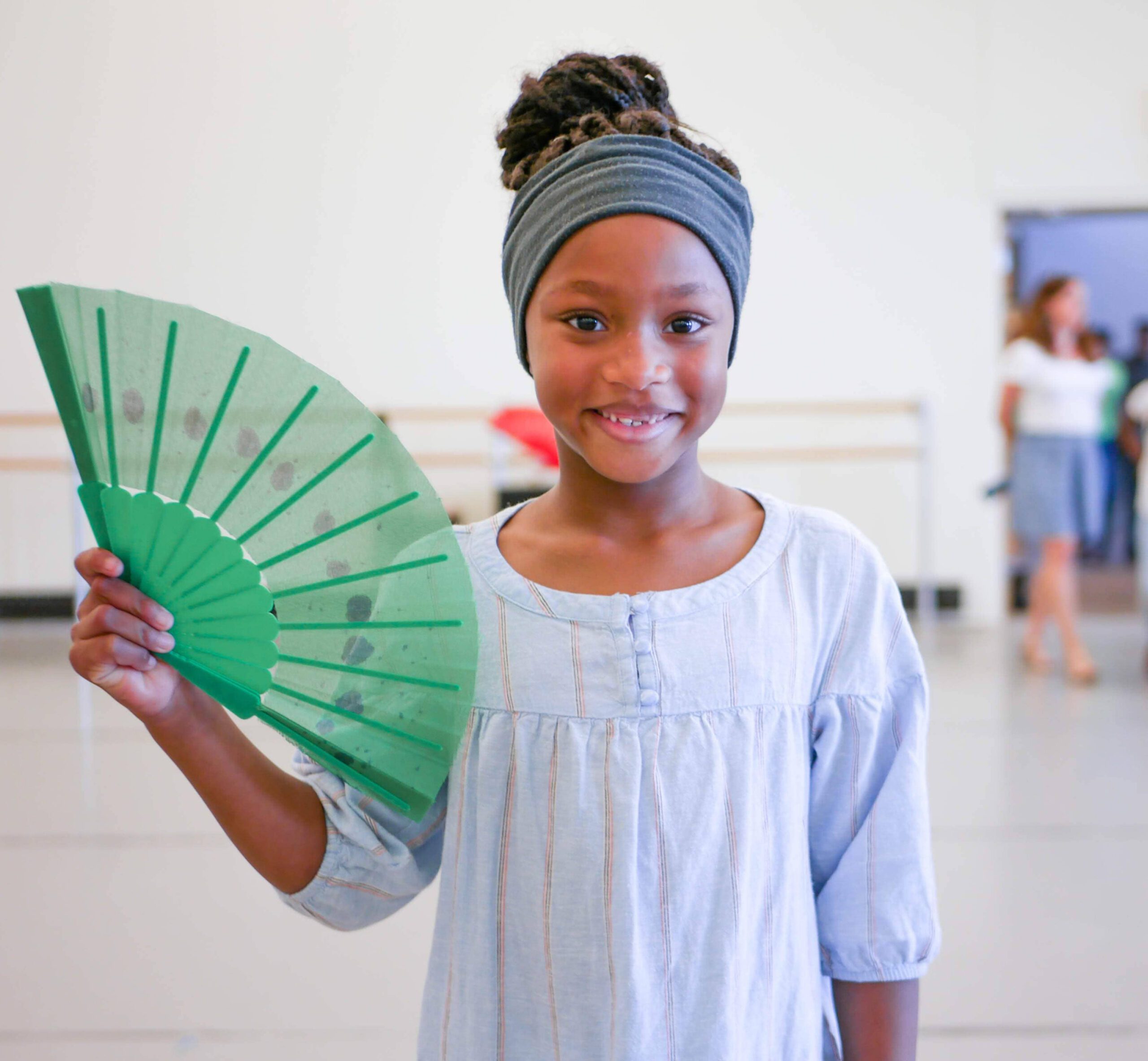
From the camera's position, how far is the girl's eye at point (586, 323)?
661 millimetres

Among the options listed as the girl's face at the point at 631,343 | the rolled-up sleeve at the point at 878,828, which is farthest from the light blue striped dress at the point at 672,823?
the girl's face at the point at 631,343

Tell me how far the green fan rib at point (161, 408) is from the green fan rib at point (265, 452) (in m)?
0.04

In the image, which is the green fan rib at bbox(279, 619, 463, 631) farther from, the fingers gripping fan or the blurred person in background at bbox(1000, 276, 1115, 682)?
the blurred person in background at bbox(1000, 276, 1115, 682)

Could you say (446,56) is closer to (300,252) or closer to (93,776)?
(300,252)

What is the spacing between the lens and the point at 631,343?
65cm

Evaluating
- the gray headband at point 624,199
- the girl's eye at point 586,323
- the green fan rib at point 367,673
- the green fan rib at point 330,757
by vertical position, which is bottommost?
the green fan rib at point 330,757

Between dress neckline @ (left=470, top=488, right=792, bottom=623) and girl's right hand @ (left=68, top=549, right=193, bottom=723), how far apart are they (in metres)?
0.22

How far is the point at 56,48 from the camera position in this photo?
4.76 meters

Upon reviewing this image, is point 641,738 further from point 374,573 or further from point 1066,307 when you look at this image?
point 1066,307

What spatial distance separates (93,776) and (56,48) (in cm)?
359

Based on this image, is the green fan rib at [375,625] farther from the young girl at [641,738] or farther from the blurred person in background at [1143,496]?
the blurred person in background at [1143,496]

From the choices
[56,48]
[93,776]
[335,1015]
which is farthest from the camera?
[56,48]

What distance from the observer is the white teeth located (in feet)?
2.17

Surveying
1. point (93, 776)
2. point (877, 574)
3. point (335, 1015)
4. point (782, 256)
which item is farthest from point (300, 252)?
point (877, 574)
